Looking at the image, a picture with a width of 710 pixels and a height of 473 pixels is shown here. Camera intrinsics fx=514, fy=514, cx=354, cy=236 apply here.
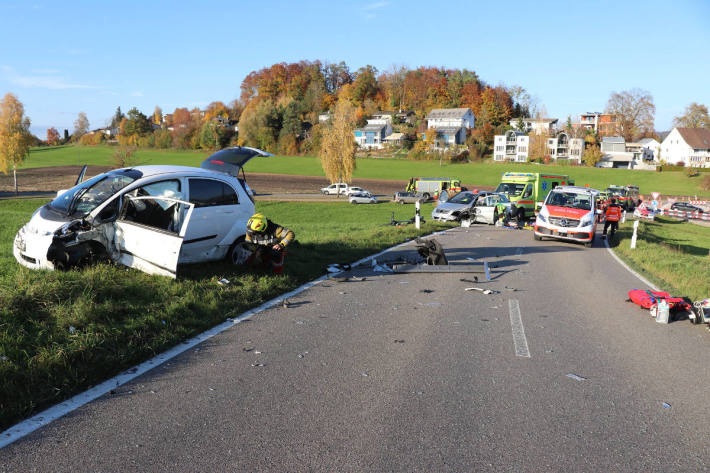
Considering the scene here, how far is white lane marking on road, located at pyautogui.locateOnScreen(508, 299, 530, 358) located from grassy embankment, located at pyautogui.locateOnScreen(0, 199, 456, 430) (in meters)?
3.56

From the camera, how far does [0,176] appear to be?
72688 mm

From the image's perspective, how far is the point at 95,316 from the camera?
5895 millimetres

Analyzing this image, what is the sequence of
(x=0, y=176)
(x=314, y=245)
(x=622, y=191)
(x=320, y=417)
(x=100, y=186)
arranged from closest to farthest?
(x=320, y=417)
(x=100, y=186)
(x=314, y=245)
(x=622, y=191)
(x=0, y=176)

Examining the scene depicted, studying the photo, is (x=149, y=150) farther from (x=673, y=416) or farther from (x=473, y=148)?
(x=673, y=416)

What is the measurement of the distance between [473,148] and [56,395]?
108 metres

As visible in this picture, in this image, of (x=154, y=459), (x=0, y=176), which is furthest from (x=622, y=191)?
(x=0, y=176)

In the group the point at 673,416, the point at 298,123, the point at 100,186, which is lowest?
the point at 673,416

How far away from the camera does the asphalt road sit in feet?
11.6

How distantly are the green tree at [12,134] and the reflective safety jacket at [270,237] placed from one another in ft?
203

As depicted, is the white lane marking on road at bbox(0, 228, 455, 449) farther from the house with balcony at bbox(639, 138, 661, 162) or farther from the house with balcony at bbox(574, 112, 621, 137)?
the house with balcony at bbox(574, 112, 621, 137)

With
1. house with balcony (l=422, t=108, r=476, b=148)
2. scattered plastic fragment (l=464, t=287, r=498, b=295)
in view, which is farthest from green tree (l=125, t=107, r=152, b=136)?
scattered plastic fragment (l=464, t=287, r=498, b=295)

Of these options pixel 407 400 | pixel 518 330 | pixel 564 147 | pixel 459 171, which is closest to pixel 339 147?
pixel 459 171

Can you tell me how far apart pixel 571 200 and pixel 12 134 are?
63.8 meters

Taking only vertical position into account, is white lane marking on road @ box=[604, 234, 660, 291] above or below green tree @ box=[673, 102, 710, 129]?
below
